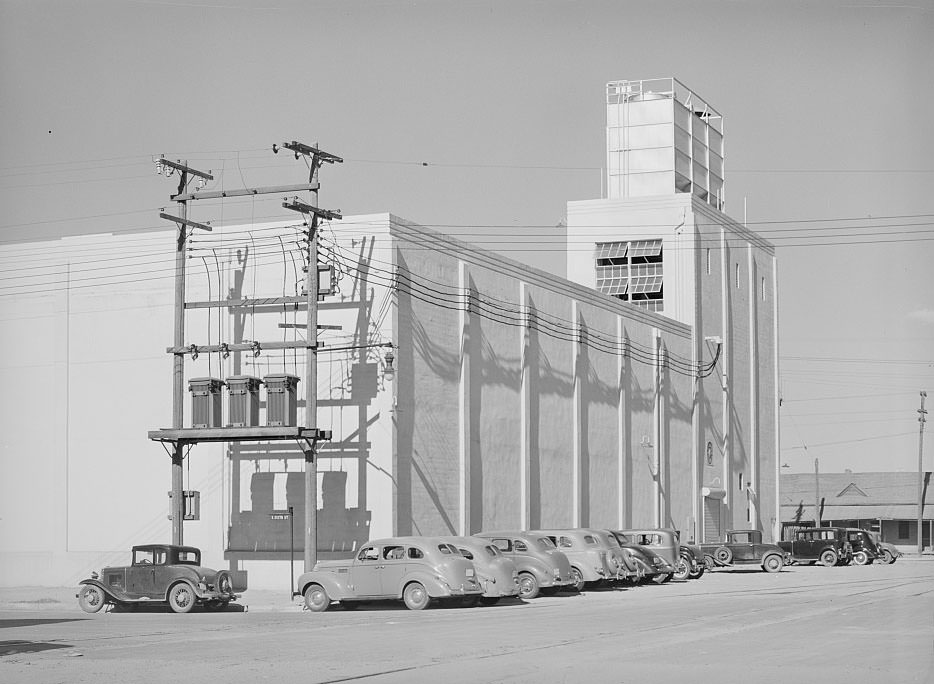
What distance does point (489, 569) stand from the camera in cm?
2825

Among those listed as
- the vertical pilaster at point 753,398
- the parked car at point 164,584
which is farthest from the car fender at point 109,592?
the vertical pilaster at point 753,398

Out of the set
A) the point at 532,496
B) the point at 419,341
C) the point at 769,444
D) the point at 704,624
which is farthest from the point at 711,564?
the point at 704,624

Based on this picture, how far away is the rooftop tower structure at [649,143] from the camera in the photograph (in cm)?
6494

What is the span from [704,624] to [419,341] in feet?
54.7

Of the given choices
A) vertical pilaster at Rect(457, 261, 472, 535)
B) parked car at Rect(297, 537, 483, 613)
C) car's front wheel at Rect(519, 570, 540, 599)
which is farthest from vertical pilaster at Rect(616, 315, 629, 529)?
parked car at Rect(297, 537, 483, 613)

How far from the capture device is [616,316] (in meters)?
51.9

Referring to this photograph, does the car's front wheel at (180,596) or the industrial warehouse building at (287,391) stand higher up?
the industrial warehouse building at (287,391)

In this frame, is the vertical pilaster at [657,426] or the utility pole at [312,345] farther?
the vertical pilaster at [657,426]

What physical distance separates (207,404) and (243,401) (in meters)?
1.00

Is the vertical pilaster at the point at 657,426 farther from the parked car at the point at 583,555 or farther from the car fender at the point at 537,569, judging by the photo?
the car fender at the point at 537,569

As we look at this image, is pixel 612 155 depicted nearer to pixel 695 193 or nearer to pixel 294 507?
pixel 695 193

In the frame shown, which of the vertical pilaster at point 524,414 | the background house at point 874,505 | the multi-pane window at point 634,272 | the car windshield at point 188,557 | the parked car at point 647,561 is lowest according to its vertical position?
the background house at point 874,505

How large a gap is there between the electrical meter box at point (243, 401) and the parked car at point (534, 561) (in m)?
6.52

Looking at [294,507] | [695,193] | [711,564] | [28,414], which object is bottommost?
[711,564]
